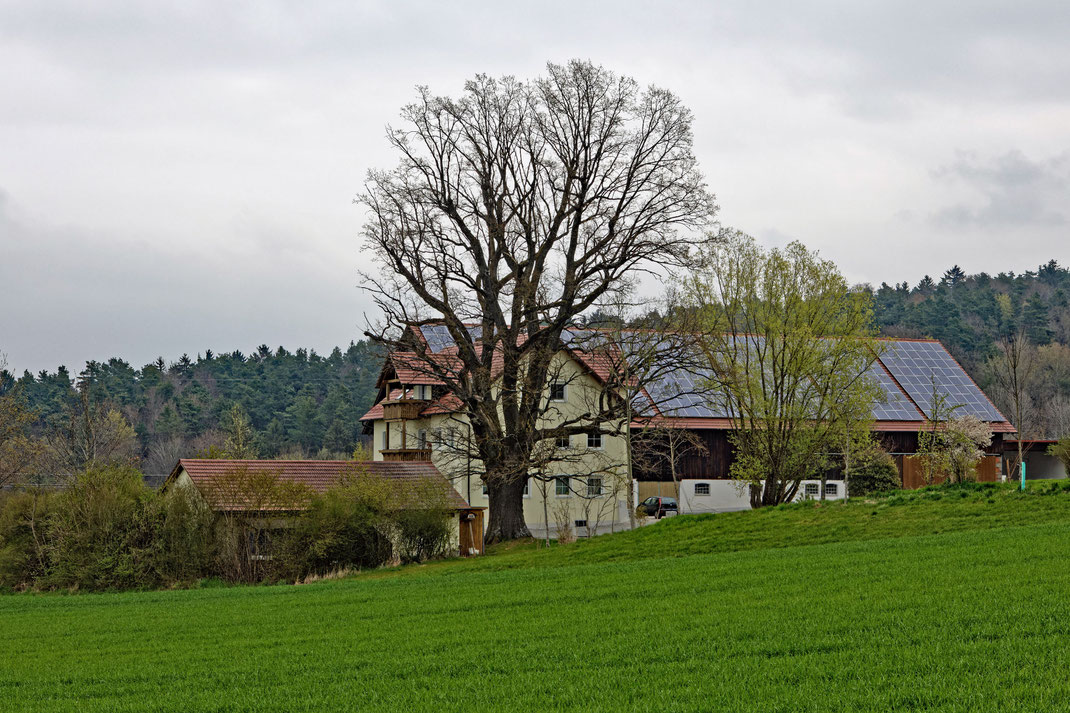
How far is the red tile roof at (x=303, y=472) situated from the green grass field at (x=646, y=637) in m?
11.0

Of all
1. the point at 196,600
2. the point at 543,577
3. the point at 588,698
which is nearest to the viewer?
the point at 588,698

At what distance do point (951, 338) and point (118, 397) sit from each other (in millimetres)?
86635

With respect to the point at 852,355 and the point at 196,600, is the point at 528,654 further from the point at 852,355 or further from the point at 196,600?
the point at 852,355

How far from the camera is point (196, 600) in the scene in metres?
25.8

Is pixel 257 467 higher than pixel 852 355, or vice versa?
pixel 852 355

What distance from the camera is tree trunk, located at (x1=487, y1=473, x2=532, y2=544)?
135 feet

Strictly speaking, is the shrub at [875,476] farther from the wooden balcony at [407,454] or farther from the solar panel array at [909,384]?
the wooden balcony at [407,454]

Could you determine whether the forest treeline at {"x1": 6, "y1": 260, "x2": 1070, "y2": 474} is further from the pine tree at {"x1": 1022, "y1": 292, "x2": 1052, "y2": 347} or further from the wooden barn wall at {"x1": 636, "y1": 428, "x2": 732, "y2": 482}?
the wooden barn wall at {"x1": 636, "y1": 428, "x2": 732, "y2": 482}

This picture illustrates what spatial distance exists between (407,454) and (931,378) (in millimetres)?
27624

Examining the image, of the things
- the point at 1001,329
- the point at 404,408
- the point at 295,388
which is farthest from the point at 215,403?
the point at 1001,329

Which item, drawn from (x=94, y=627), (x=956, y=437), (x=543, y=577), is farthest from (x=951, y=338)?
(x=94, y=627)

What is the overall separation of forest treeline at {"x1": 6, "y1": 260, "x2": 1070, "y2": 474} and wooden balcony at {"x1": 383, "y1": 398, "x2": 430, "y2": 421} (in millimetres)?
28437

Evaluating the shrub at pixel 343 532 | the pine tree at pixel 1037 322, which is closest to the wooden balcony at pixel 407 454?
the shrub at pixel 343 532

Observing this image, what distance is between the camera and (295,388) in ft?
411
